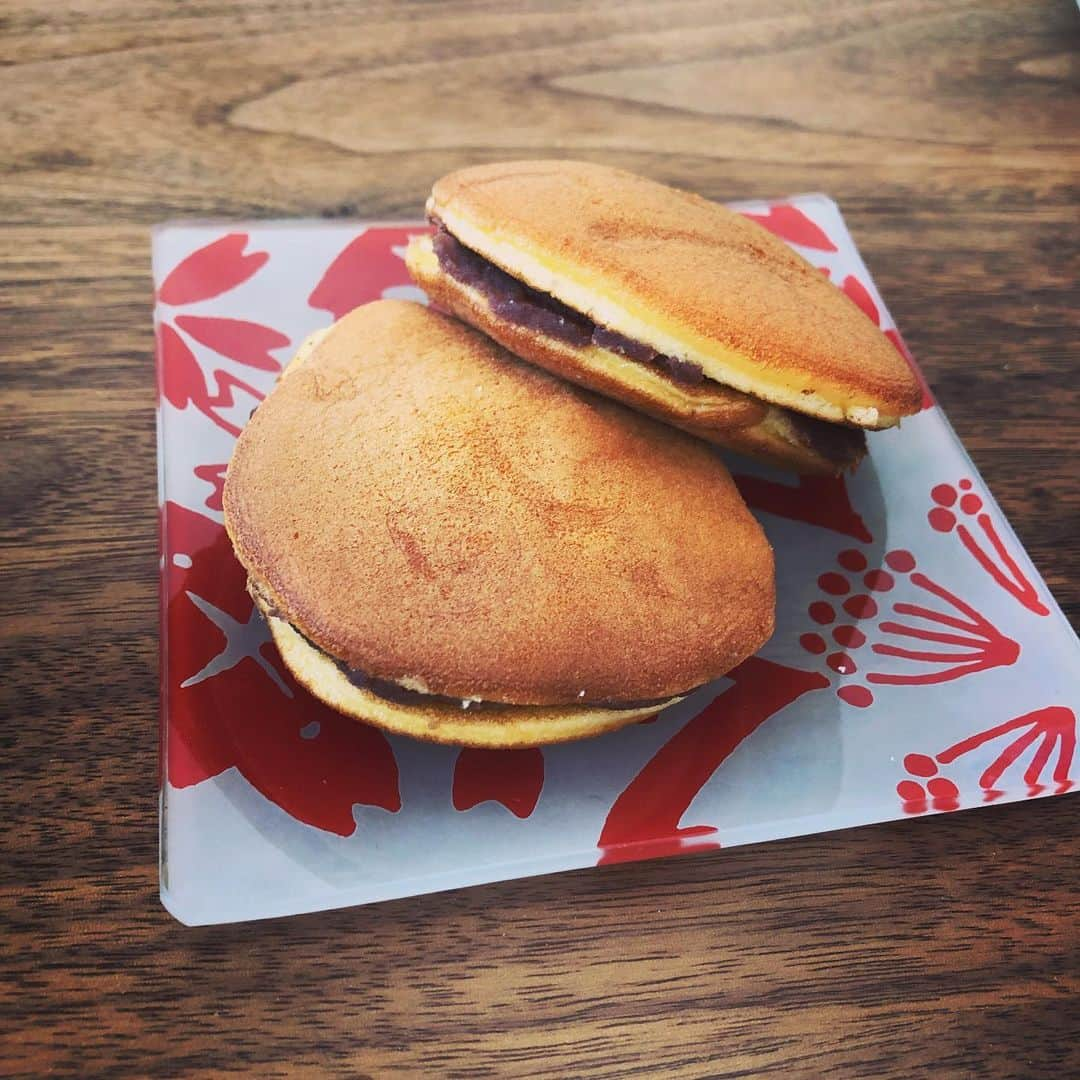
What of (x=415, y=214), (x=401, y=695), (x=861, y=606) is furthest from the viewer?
(x=415, y=214)

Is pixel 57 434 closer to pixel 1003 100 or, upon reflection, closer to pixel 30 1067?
pixel 30 1067

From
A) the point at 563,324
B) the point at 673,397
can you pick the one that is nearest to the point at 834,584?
the point at 673,397

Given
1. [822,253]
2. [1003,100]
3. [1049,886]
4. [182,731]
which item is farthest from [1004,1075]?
[1003,100]

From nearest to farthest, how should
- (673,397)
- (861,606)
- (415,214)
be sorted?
(673,397)
(861,606)
(415,214)

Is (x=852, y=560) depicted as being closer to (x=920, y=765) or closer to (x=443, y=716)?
(x=920, y=765)

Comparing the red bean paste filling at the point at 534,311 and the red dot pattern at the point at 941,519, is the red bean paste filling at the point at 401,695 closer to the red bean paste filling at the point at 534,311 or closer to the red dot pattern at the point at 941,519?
the red bean paste filling at the point at 534,311

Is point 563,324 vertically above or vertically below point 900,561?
above

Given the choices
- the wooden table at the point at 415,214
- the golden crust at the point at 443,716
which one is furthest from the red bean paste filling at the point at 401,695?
the wooden table at the point at 415,214
